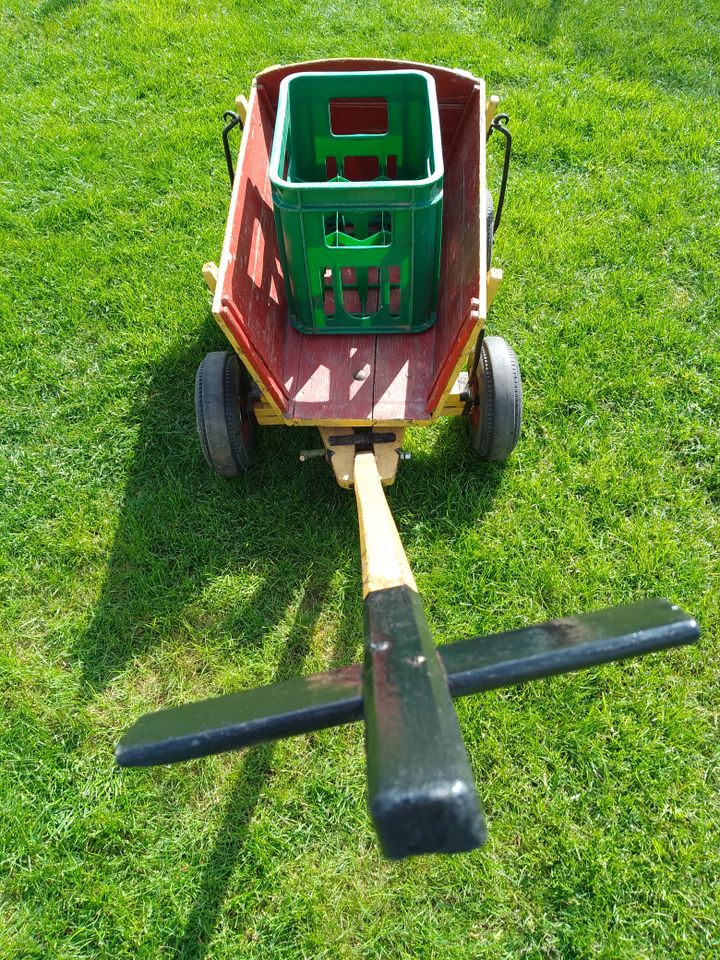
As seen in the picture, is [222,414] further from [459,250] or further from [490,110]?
[490,110]

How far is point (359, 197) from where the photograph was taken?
241 centimetres

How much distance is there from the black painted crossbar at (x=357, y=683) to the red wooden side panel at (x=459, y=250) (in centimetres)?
141

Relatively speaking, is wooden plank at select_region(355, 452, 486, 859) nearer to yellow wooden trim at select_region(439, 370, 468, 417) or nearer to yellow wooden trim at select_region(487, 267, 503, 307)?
yellow wooden trim at select_region(487, 267, 503, 307)

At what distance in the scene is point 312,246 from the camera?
2.62 metres

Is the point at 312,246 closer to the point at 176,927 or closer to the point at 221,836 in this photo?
the point at 221,836

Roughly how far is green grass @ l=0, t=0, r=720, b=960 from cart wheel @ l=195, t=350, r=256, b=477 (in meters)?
0.23

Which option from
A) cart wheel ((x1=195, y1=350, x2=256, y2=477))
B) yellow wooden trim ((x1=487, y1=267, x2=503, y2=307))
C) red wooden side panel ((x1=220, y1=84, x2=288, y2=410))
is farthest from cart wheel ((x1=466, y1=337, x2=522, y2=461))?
cart wheel ((x1=195, y1=350, x2=256, y2=477))

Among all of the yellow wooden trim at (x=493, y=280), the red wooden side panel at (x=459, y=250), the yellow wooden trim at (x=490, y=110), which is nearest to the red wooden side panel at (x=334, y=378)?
the red wooden side panel at (x=459, y=250)

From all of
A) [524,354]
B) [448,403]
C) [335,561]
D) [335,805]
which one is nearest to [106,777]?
[335,805]

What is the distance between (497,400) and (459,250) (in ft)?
2.20

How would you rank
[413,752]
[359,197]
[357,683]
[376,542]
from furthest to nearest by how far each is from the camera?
[359,197] < [376,542] < [357,683] < [413,752]

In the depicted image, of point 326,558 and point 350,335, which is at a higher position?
point 350,335

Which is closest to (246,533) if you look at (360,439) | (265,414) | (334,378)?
(265,414)

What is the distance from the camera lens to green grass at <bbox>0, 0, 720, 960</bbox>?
229cm
